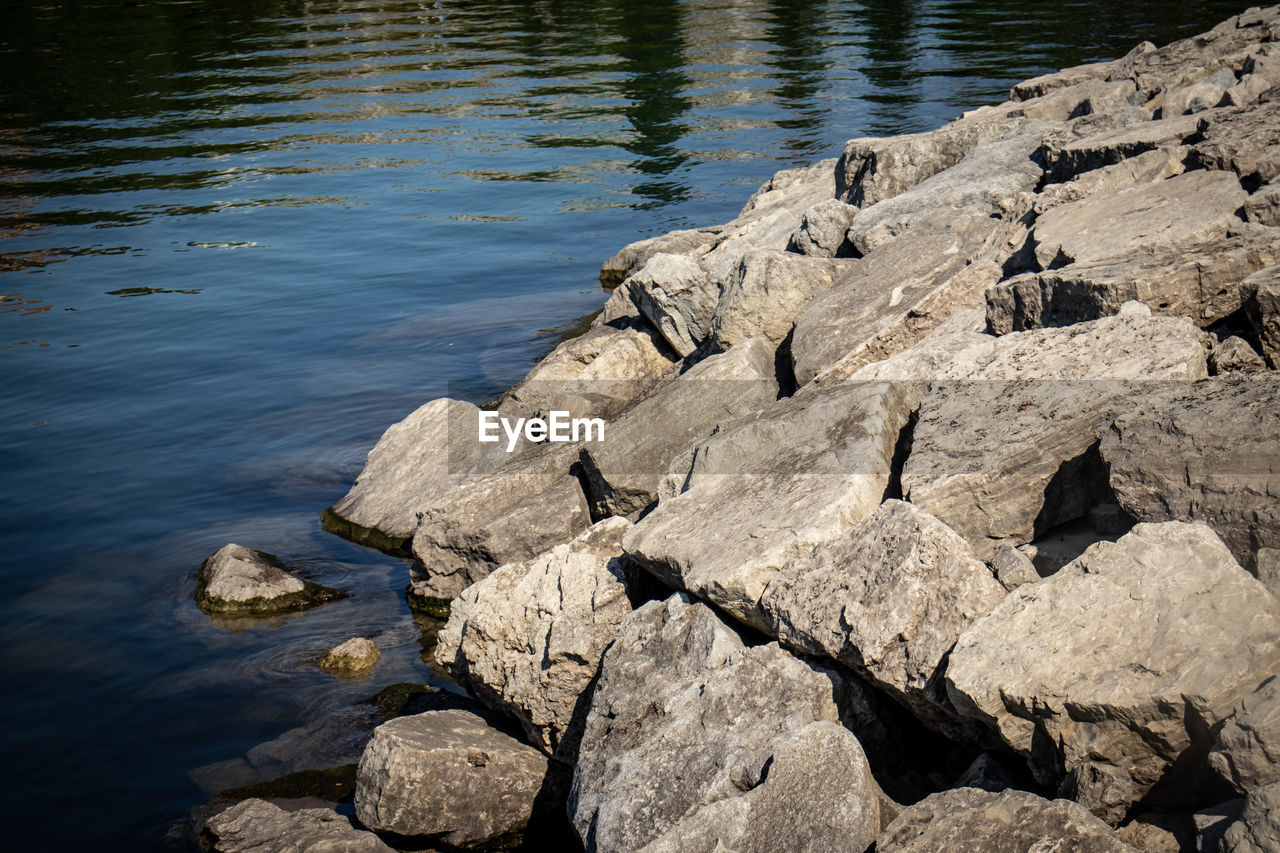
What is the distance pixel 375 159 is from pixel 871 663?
22.2 meters

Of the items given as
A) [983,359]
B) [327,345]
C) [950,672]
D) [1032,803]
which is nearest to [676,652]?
[950,672]

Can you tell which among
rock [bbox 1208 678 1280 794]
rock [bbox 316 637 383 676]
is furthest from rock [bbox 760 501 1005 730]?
rock [bbox 316 637 383 676]

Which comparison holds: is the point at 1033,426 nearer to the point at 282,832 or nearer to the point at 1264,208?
the point at 1264,208

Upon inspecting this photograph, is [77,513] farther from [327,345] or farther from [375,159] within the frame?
[375,159]

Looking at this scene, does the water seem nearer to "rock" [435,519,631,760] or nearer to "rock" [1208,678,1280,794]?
"rock" [435,519,631,760]

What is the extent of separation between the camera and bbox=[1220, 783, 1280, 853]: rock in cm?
312

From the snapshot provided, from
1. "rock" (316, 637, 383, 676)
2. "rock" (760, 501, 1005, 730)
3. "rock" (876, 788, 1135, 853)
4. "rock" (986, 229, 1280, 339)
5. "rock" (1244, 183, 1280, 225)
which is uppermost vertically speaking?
"rock" (1244, 183, 1280, 225)

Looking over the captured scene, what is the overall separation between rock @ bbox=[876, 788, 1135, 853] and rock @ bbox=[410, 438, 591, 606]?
13.6ft

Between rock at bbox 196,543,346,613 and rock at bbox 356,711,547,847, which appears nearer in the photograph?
rock at bbox 356,711,547,847

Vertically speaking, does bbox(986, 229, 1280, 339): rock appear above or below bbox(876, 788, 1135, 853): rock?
above

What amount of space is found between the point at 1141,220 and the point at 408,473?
251 inches

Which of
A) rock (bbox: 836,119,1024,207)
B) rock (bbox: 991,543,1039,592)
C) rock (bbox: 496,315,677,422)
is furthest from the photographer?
rock (bbox: 836,119,1024,207)

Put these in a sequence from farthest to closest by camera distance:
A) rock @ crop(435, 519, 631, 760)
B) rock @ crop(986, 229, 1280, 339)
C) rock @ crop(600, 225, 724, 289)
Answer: rock @ crop(600, 225, 724, 289)
rock @ crop(986, 229, 1280, 339)
rock @ crop(435, 519, 631, 760)

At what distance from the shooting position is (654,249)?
49.9ft
